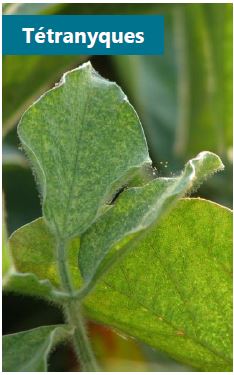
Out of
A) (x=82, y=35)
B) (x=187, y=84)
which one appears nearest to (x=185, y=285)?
(x=82, y=35)

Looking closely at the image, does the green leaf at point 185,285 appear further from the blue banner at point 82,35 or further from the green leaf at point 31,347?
the blue banner at point 82,35

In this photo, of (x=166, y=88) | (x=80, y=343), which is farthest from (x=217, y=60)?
(x=80, y=343)

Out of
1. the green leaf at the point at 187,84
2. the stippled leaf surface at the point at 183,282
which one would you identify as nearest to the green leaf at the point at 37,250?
the stippled leaf surface at the point at 183,282

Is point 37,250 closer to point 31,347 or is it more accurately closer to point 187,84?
point 31,347

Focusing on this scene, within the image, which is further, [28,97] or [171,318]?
[28,97]

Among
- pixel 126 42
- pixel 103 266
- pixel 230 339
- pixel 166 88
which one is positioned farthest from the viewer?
pixel 166 88

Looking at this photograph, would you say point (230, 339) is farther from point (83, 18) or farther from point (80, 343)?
point (83, 18)
